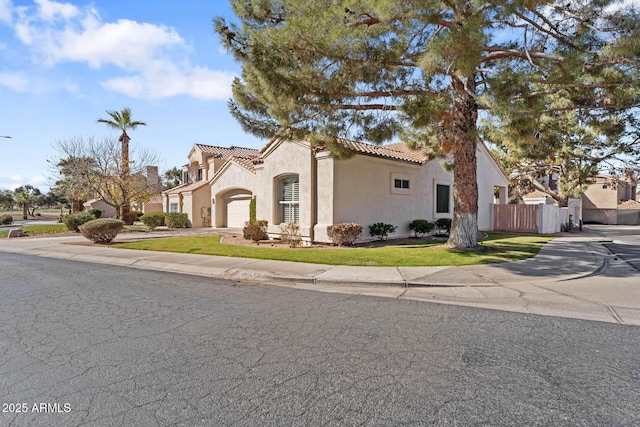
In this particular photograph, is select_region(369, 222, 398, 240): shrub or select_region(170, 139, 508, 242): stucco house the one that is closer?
select_region(170, 139, 508, 242): stucco house

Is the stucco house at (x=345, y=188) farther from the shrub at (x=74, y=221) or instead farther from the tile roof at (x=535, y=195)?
the tile roof at (x=535, y=195)

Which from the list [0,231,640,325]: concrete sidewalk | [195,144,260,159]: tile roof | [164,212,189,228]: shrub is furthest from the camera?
[195,144,260,159]: tile roof

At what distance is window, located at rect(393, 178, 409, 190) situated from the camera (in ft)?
56.5

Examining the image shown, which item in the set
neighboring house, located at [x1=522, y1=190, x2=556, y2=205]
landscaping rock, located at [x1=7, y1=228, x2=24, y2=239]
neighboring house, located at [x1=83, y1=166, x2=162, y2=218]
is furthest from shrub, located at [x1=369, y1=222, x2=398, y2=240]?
neighboring house, located at [x1=522, y1=190, x2=556, y2=205]

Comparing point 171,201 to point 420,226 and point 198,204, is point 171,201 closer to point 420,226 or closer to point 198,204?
point 198,204

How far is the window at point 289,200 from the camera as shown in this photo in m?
16.4

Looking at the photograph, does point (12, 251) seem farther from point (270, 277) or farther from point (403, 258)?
point (403, 258)

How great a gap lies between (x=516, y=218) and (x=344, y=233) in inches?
575

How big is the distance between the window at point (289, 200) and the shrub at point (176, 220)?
44.0ft

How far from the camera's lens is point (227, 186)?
86.5 feet

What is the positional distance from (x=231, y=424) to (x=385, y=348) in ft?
7.04

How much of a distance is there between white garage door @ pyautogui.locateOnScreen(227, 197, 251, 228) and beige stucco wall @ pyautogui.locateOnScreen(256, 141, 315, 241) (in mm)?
7592

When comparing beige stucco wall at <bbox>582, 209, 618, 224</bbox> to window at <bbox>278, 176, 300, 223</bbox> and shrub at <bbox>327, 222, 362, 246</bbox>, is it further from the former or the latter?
window at <bbox>278, 176, 300, 223</bbox>

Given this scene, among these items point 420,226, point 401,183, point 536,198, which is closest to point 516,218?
point 420,226
